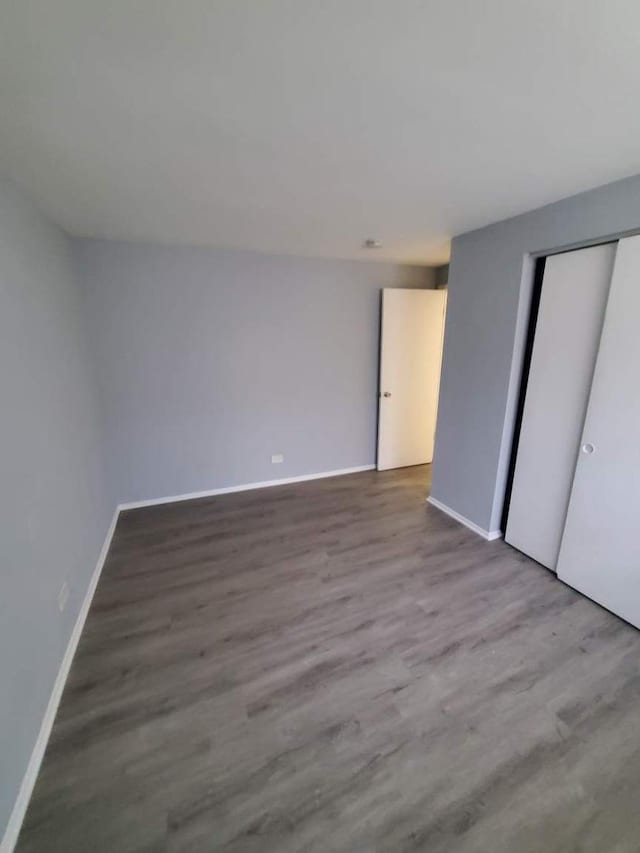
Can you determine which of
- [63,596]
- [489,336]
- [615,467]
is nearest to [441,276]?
[489,336]

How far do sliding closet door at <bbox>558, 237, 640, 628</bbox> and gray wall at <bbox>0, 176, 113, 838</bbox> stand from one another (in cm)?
284

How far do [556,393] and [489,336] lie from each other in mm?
619

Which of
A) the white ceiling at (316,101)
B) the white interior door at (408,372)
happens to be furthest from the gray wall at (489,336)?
the white interior door at (408,372)

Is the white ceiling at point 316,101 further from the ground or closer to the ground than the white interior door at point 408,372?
further from the ground

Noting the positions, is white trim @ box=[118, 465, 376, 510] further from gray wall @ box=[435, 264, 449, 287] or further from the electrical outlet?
gray wall @ box=[435, 264, 449, 287]

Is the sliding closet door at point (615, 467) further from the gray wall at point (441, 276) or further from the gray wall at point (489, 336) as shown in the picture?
the gray wall at point (441, 276)

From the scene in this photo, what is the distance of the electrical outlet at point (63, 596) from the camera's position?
1.74 m

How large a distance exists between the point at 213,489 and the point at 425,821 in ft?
9.66

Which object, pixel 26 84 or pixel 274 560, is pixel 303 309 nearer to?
pixel 274 560

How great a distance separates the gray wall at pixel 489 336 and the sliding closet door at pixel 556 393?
0.12 m

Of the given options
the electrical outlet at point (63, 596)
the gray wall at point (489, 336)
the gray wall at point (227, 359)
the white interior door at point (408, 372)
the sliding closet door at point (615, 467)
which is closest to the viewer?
the electrical outlet at point (63, 596)

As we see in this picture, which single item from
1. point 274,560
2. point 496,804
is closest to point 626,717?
point 496,804

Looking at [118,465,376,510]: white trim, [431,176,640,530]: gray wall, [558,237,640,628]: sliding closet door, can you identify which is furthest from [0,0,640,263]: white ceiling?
[118,465,376,510]: white trim

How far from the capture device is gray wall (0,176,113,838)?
50.2 inches
